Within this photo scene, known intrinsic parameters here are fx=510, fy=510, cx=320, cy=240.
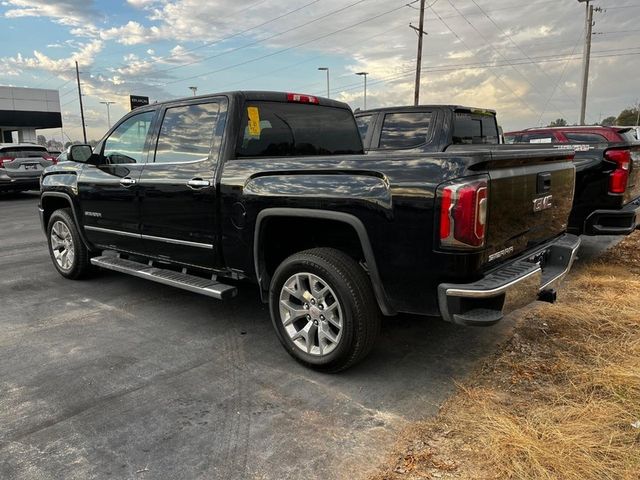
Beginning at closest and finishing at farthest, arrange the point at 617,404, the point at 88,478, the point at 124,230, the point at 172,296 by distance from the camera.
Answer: the point at 88,478 < the point at 617,404 < the point at 124,230 < the point at 172,296

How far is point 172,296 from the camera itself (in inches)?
215

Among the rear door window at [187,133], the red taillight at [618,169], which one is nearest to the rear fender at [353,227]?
the rear door window at [187,133]

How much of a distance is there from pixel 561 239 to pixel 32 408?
3959 millimetres

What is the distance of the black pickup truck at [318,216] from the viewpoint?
115 inches

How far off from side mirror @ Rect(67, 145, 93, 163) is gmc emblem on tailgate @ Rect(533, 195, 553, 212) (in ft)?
14.4

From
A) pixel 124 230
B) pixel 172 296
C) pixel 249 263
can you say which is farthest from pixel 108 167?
pixel 249 263

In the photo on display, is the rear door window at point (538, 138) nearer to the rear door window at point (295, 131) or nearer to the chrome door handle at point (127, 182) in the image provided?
the rear door window at point (295, 131)

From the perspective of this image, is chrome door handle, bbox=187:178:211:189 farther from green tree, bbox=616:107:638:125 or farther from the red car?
green tree, bbox=616:107:638:125

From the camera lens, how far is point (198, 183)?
4.11 m

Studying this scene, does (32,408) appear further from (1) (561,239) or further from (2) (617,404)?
(1) (561,239)

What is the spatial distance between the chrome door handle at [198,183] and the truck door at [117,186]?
849 mm

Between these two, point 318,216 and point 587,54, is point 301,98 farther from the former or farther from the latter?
point 587,54

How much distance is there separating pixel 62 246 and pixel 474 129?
5.46 meters

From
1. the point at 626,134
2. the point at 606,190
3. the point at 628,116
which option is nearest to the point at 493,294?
the point at 606,190
